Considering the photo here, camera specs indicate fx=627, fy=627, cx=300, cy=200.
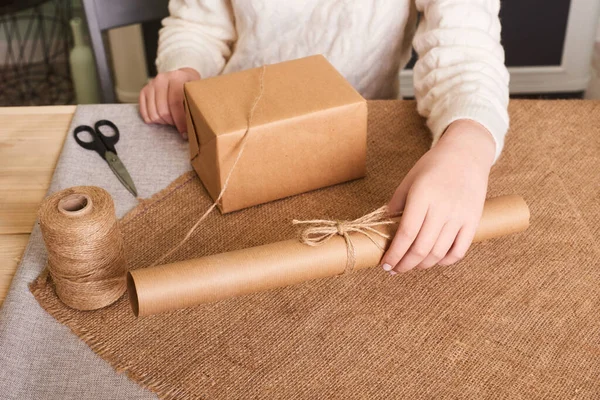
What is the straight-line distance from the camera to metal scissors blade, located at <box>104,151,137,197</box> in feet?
2.76

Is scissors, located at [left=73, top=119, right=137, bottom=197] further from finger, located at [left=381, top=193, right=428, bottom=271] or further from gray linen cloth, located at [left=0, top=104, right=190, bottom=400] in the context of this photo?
finger, located at [left=381, top=193, right=428, bottom=271]

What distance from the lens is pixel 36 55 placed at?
8.89ft

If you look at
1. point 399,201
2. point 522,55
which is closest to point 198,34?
point 399,201

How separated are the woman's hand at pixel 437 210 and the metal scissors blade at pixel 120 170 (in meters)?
0.35

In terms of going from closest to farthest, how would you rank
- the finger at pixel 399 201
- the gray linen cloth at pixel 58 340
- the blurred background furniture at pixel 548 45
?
the gray linen cloth at pixel 58 340 < the finger at pixel 399 201 < the blurred background furniture at pixel 548 45

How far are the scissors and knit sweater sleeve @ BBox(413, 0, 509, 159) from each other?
1.39 ft

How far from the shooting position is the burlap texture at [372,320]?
2.01 ft

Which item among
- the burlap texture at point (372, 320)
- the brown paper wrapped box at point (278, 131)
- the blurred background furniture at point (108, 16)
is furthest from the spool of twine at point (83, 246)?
the blurred background furniture at point (108, 16)

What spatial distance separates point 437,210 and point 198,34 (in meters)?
0.65

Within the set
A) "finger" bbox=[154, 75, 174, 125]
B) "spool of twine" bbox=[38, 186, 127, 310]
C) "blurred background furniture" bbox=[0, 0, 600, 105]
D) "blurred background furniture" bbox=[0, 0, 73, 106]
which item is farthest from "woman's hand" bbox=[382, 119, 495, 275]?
"blurred background furniture" bbox=[0, 0, 73, 106]

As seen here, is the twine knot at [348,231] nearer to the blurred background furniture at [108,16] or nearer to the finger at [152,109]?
the finger at [152,109]

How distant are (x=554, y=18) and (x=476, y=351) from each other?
199 cm

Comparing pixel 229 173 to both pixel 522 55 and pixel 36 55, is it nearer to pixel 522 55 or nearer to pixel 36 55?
pixel 522 55

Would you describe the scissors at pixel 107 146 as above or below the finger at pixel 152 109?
below
